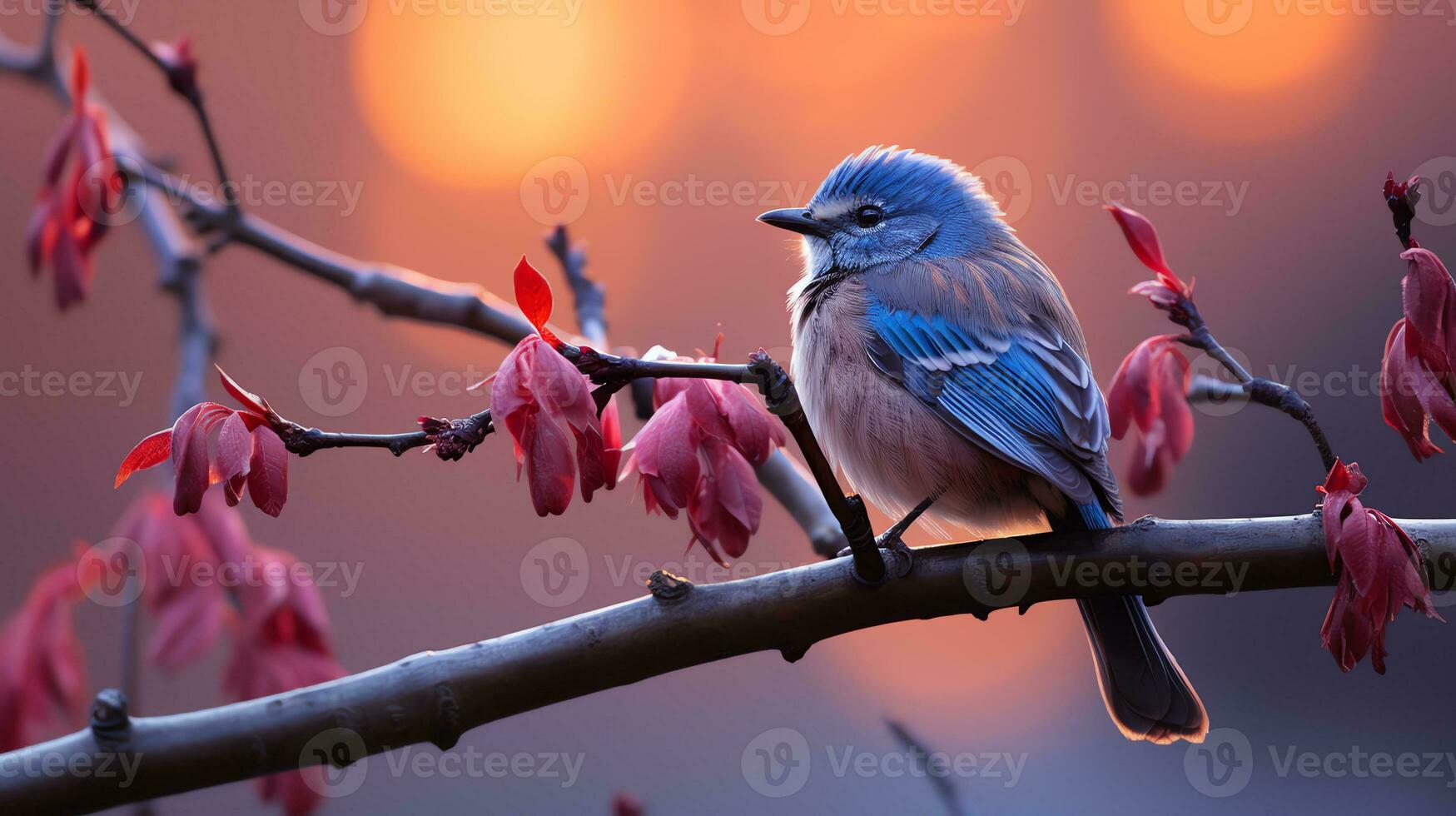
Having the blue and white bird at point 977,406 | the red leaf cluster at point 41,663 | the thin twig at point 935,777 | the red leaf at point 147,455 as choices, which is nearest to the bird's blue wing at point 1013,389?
the blue and white bird at point 977,406

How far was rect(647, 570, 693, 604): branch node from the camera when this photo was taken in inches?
61.7

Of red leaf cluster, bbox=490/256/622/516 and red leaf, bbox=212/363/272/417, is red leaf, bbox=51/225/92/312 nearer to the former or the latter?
red leaf, bbox=212/363/272/417

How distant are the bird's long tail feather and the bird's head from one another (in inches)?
37.6

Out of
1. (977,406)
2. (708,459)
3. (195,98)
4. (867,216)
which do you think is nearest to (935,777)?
(708,459)

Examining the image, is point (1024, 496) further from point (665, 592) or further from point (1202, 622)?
point (1202, 622)

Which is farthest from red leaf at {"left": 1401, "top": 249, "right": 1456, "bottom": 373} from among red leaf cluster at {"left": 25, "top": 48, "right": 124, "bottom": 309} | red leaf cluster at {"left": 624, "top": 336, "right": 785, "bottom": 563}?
red leaf cluster at {"left": 25, "top": 48, "right": 124, "bottom": 309}

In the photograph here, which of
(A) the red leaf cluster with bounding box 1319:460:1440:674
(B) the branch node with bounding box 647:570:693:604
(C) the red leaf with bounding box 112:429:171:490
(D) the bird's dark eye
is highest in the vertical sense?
(D) the bird's dark eye

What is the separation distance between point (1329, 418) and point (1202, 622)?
1044mm

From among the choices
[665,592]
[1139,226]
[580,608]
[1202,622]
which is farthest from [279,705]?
[1202,622]

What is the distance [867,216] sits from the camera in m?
2.86

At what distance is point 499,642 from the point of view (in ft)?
5.14

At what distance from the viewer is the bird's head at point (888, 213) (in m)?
2.80

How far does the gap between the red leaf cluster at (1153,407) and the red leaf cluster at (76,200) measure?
2.36 metres

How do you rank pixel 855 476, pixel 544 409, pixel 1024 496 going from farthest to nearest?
pixel 855 476 → pixel 1024 496 → pixel 544 409
